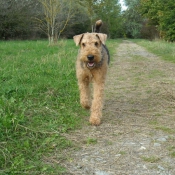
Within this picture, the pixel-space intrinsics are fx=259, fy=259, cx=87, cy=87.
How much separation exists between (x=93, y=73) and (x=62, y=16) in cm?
2214

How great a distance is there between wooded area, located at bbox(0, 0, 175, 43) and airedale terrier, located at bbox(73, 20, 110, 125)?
12.8 m

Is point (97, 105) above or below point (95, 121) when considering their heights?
above

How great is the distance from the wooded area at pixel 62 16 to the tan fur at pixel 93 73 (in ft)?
41.9

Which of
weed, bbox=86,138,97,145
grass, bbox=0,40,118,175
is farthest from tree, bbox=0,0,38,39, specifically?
weed, bbox=86,138,97,145

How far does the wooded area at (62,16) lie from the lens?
1797 centimetres

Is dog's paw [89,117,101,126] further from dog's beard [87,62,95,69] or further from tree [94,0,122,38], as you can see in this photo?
tree [94,0,122,38]

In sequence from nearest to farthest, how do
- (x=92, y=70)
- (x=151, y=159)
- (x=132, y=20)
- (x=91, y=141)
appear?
(x=151, y=159) < (x=91, y=141) < (x=92, y=70) < (x=132, y=20)

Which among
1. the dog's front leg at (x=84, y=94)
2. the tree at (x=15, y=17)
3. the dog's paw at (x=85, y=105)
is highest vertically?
the tree at (x=15, y=17)

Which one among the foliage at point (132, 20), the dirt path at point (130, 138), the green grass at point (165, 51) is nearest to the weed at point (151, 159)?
the dirt path at point (130, 138)

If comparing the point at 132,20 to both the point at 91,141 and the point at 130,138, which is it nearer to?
the point at 130,138

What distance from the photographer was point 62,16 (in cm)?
2500

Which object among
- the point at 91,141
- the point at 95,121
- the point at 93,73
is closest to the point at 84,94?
the point at 93,73

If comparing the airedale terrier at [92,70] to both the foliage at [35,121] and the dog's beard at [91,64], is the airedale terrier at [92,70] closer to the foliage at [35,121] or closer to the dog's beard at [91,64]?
the dog's beard at [91,64]

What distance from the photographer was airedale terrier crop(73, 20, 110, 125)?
376 cm
